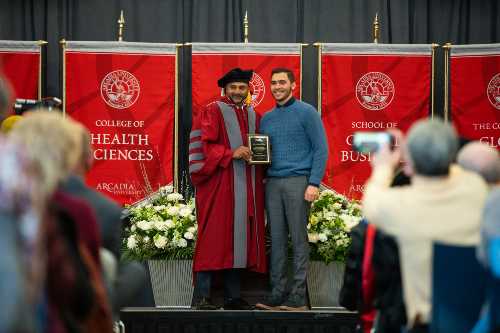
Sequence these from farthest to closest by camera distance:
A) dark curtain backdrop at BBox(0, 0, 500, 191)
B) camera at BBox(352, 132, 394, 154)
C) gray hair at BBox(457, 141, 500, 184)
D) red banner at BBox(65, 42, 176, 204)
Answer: dark curtain backdrop at BBox(0, 0, 500, 191) < red banner at BBox(65, 42, 176, 204) < gray hair at BBox(457, 141, 500, 184) < camera at BBox(352, 132, 394, 154)

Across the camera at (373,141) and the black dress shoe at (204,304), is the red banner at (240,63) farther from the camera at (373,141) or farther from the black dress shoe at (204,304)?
the camera at (373,141)

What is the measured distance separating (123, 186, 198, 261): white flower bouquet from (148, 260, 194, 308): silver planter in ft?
0.18

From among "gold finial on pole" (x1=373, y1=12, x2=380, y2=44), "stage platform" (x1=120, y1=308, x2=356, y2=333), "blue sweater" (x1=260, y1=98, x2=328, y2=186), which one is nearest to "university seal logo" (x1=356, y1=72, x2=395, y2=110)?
"gold finial on pole" (x1=373, y1=12, x2=380, y2=44)

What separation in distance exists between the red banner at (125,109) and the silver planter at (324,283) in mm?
2030

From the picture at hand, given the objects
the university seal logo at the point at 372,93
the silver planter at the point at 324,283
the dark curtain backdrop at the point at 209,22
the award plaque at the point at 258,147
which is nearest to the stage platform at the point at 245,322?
the silver planter at the point at 324,283

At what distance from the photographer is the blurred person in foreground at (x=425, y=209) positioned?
2744 mm

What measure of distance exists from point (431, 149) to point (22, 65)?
5.59 meters

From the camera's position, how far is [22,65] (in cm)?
771

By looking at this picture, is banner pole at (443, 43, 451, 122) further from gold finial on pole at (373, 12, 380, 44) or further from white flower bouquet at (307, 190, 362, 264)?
white flower bouquet at (307, 190, 362, 264)

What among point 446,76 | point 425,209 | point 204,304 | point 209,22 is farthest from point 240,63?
point 425,209

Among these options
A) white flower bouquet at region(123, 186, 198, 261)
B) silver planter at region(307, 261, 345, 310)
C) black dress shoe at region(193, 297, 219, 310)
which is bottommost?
black dress shoe at region(193, 297, 219, 310)

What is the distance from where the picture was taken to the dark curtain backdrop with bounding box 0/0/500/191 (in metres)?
8.52

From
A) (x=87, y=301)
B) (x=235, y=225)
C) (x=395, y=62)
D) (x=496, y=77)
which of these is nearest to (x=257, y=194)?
(x=235, y=225)

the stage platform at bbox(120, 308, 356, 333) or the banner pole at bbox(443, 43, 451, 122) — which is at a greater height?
the banner pole at bbox(443, 43, 451, 122)
